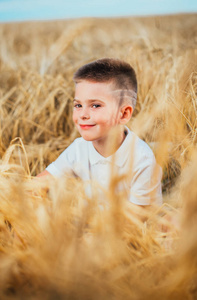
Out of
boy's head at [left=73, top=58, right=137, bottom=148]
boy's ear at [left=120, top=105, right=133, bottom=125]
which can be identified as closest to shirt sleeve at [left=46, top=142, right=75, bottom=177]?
boy's head at [left=73, top=58, right=137, bottom=148]

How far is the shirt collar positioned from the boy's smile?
0.31 ft

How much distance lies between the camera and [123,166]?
1194 mm

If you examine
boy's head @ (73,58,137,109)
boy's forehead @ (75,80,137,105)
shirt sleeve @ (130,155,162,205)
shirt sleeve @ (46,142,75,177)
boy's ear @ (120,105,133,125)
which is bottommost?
shirt sleeve @ (130,155,162,205)

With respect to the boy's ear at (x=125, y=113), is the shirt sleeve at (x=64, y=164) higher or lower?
lower

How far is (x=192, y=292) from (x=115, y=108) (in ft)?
2.30

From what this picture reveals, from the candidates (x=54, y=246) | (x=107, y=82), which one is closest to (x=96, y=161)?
(x=107, y=82)

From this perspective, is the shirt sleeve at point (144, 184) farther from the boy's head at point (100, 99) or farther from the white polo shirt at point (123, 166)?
the boy's head at point (100, 99)

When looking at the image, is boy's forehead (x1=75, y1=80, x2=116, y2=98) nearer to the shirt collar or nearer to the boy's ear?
the boy's ear

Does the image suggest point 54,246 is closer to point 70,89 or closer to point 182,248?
point 182,248

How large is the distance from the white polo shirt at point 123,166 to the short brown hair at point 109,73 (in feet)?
0.65

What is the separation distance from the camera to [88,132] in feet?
3.79

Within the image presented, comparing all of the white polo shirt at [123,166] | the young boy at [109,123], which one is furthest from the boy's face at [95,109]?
the white polo shirt at [123,166]

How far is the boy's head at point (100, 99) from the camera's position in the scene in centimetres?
113

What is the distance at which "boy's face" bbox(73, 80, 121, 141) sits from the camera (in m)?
1.13
